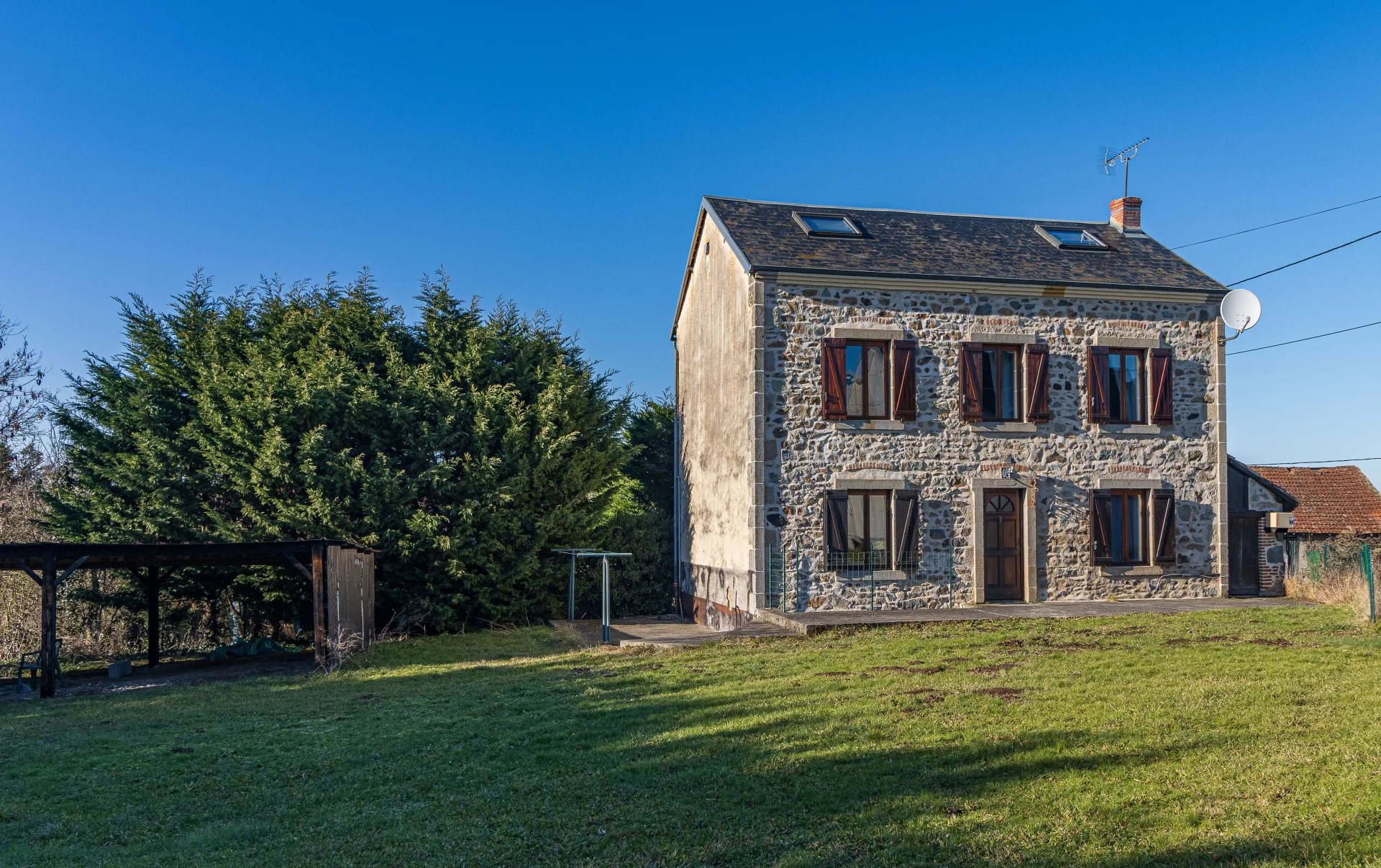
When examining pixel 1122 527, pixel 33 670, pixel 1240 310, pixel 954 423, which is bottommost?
pixel 33 670

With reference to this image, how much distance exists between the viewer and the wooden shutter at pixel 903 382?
55.0ft

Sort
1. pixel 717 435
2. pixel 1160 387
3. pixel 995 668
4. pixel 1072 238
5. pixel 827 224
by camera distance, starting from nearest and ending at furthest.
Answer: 1. pixel 995 668
2. pixel 1160 387
3. pixel 827 224
4. pixel 717 435
5. pixel 1072 238

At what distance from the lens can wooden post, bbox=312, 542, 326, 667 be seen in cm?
1384

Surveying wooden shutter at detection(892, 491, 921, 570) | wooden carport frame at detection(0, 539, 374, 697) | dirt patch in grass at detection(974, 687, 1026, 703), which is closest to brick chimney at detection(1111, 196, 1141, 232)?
wooden shutter at detection(892, 491, 921, 570)

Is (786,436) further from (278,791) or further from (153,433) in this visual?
(153,433)

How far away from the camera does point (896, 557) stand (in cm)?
1652

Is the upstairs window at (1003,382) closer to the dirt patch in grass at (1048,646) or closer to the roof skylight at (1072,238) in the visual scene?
the roof skylight at (1072,238)

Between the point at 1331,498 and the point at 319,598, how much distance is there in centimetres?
2826

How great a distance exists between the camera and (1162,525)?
17.6 m

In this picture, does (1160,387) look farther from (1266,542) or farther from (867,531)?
(867,531)

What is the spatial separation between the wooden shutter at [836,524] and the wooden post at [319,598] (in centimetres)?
790

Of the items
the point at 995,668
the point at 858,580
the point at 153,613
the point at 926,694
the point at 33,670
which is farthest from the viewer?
the point at 153,613

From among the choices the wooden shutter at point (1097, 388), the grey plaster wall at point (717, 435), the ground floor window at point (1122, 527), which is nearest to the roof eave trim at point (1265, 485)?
the ground floor window at point (1122, 527)

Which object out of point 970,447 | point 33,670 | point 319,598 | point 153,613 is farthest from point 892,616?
point 33,670
